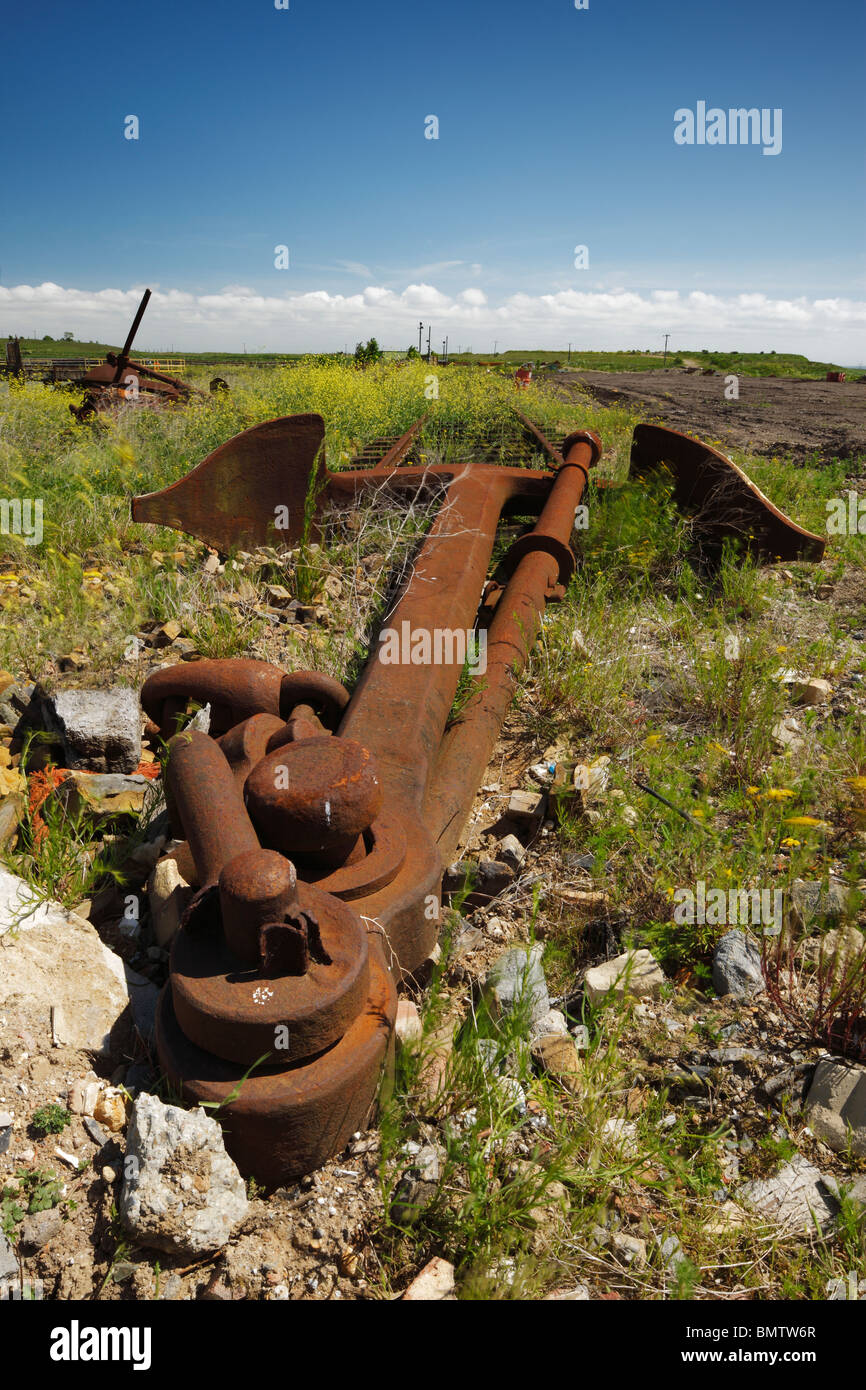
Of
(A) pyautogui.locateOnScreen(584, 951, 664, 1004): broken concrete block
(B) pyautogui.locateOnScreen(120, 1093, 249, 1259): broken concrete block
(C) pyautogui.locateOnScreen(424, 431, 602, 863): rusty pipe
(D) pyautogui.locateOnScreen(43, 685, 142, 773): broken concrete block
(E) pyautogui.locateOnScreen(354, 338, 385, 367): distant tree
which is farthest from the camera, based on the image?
(E) pyautogui.locateOnScreen(354, 338, 385, 367): distant tree

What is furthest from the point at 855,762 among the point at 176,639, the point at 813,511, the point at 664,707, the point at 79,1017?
the point at 813,511

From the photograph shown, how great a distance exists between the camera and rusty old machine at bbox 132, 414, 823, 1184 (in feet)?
4.51

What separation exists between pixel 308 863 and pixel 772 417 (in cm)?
1723

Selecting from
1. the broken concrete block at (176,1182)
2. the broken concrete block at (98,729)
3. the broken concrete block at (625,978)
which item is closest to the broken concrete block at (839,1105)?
the broken concrete block at (625,978)

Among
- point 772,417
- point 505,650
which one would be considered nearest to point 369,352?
point 772,417

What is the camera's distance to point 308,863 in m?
1.77

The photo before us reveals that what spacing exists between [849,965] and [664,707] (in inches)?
65.9

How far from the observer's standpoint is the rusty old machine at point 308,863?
1.38m

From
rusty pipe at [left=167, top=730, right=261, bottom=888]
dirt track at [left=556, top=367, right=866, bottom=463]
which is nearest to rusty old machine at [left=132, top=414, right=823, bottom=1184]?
rusty pipe at [left=167, top=730, right=261, bottom=888]

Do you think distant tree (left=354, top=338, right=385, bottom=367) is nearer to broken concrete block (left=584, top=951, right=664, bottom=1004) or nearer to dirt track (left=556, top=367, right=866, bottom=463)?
dirt track (left=556, top=367, right=866, bottom=463)

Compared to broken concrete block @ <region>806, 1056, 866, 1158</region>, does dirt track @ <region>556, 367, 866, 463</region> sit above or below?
above

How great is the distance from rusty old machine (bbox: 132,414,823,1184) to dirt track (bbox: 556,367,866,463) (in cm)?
844

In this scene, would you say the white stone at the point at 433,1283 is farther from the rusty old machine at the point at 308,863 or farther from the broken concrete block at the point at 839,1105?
the broken concrete block at the point at 839,1105

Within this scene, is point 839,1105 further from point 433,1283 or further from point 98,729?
point 98,729
